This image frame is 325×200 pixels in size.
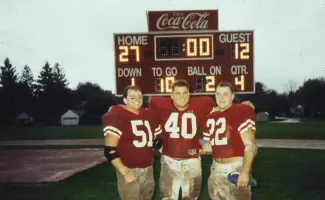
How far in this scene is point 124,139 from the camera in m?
4.39

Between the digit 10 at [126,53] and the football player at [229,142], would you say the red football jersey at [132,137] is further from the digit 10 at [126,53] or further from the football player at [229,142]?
the digit 10 at [126,53]

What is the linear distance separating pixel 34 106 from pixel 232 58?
75999 mm

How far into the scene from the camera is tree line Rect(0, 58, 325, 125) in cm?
6006

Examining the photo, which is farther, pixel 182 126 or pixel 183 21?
pixel 183 21

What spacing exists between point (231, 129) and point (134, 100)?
1392 mm

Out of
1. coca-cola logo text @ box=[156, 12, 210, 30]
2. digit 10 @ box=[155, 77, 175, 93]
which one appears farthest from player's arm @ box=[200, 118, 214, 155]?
coca-cola logo text @ box=[156, 12, 210, 30]

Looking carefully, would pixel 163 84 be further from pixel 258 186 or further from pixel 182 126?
pixel 182 126

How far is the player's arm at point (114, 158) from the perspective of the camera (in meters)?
4.11

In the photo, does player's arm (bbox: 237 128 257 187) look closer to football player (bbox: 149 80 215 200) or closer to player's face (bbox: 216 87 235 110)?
player's face (bbox: 216 87 235 110)

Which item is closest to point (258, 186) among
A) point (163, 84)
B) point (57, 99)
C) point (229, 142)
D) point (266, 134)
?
point (163, 84)

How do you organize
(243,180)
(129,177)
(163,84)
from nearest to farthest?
(243,180), (129,177), (163,84)

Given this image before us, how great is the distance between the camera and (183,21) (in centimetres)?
1080

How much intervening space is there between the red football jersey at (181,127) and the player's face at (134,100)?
1.51ft

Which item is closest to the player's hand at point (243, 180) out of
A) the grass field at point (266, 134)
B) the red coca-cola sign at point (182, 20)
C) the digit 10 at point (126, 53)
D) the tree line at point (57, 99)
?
the digit 10 at point (126, 53)
